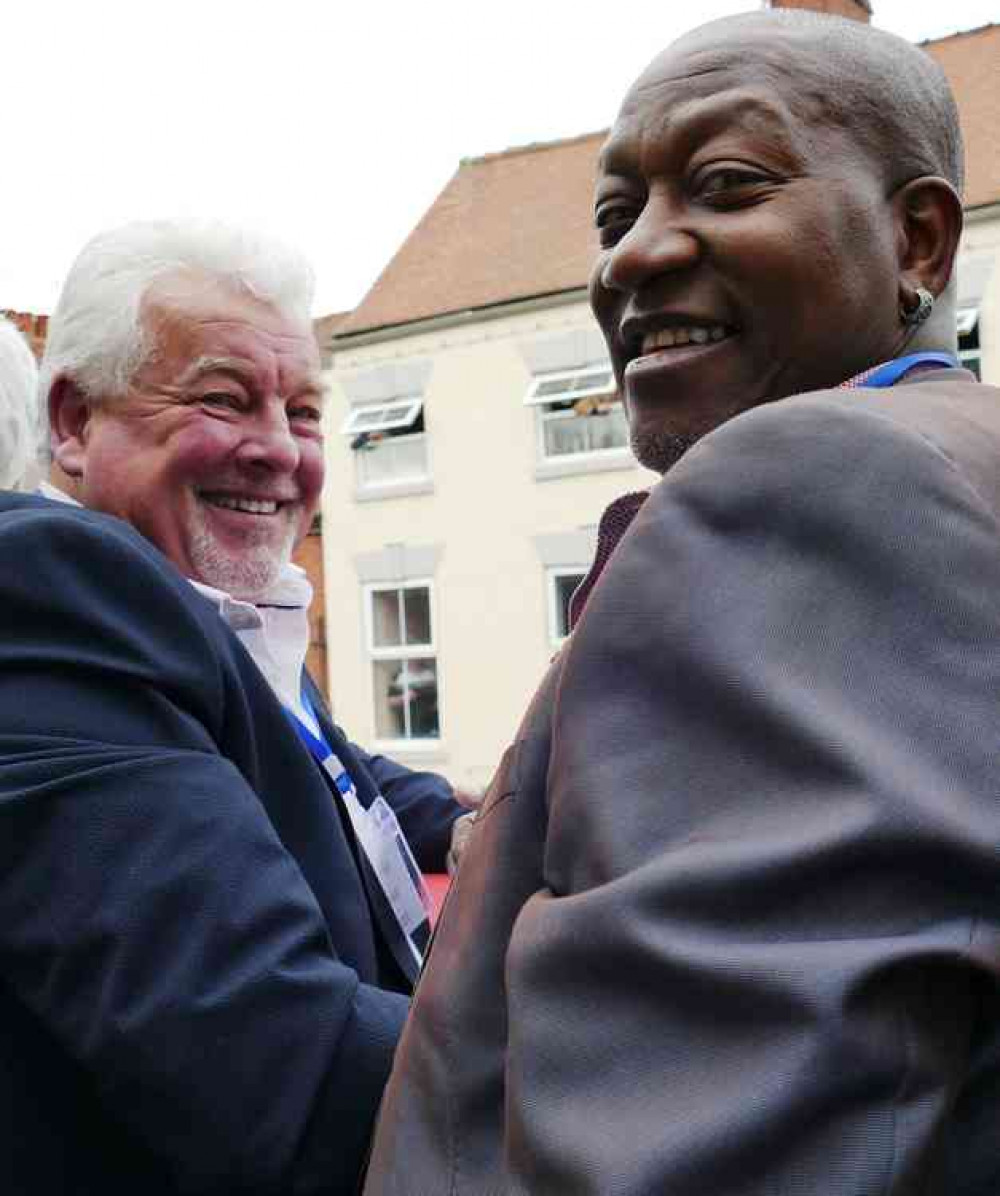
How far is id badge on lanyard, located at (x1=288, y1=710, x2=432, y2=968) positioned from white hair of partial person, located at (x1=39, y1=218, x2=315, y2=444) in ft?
1.90

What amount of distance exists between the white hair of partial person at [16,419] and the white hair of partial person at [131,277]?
0.29ft

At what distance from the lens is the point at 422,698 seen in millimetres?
16344

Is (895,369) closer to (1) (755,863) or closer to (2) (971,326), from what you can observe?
(1) (755,863)

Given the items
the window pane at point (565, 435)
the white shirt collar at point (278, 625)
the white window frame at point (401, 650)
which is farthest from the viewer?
the white window frame at point (401, 650)

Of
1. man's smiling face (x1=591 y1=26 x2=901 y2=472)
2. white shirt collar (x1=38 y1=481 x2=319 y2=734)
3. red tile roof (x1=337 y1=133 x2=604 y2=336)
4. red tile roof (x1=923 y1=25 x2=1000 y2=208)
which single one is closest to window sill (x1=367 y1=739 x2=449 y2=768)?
red tile roof (x1=337 y1=133 x2=604 y2=336)

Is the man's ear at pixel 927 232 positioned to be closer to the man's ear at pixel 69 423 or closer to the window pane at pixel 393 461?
the man's ear at pixel 69 423

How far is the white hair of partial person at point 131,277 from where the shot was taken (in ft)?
6.52

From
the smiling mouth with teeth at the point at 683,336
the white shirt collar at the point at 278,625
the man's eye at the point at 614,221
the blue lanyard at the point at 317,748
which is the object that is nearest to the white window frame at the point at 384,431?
the white shirt collar at the point at 278,625

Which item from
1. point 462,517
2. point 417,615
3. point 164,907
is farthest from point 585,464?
point 164,907

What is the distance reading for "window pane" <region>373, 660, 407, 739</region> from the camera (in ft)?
54.1

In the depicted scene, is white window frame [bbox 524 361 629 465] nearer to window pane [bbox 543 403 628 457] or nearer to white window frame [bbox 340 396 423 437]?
window pane [bbox 543 403 628 457]

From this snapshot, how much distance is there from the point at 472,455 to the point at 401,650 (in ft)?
8.10

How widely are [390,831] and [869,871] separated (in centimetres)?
120

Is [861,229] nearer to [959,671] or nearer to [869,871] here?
[959,671]
